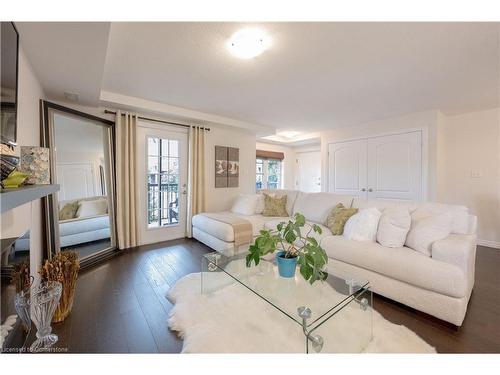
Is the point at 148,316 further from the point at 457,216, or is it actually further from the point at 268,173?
the point at 268,173

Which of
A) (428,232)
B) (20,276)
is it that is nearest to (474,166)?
(428,232)

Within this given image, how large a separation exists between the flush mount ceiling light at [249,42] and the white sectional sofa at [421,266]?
6.24ft

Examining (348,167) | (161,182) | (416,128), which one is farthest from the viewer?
(348,167)

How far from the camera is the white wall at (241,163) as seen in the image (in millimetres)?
4230

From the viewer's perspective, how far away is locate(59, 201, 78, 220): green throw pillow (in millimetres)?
2515

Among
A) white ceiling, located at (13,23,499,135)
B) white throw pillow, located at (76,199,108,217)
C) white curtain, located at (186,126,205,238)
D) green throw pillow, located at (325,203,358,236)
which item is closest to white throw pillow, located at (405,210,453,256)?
green throw pillow, located at (325,203,358,236)

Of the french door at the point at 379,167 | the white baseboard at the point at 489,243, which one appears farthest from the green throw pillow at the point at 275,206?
the white baseboard at the point at 489,243

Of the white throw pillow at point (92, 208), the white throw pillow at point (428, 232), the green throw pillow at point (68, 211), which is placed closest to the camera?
the white throw pillow at point (428, 232)

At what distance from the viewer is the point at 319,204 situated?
10.4 feet

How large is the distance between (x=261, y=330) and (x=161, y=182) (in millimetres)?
2975

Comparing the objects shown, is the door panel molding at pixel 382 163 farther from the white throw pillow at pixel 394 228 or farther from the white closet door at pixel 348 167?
the white throw pillow at pixel 394 228
